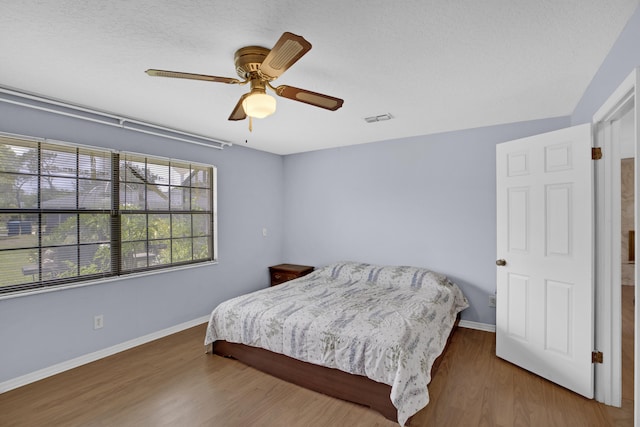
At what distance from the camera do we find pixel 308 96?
6.37 ft

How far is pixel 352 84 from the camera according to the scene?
7.70ft

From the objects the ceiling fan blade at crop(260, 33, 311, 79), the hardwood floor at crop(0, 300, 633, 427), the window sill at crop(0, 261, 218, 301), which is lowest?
the hardwood floor at crop(0, 300, 633, 427)

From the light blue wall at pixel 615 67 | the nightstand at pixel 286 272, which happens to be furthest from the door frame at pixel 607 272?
the nightstand at pixel 286 272

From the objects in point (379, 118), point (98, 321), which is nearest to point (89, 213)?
point (98, 321)

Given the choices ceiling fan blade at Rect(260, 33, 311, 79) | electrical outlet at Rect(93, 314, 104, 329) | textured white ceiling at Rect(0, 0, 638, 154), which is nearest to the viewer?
ceiling fan blade at Rect(260, 33, 311, 79)

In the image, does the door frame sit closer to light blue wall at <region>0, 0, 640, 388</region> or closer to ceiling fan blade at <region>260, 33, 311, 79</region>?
light blue wall at <region>0, 0, 640, 388</region>

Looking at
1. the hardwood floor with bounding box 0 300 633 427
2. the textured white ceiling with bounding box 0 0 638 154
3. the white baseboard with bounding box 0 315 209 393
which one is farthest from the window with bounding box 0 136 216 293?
the hardwood floor with bounding box 0 300 633 427

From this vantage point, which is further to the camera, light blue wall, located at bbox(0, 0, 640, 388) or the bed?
light blue wall, located at bbox(0, 0, 640, 388)

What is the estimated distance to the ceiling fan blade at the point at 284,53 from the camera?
4.50ft

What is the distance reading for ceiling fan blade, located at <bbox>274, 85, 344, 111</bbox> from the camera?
189 centimetres

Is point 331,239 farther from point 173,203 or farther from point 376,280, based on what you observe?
point 173,203

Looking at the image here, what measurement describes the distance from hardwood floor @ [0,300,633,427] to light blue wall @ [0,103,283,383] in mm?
293

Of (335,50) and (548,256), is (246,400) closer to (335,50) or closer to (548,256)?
(335,50)

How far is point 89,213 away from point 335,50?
263 cm
